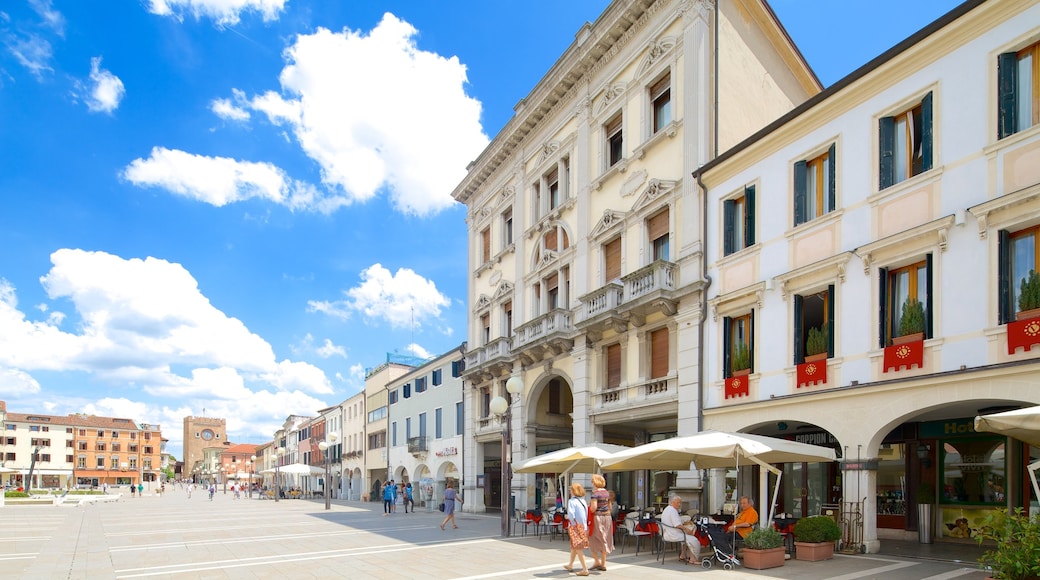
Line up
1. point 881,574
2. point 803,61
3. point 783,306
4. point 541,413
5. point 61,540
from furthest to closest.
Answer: point 541,413, point 803,61, point 61,540, point 783,306, point 881,574

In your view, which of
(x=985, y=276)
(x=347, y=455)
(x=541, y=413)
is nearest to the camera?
(x=985, y=276)

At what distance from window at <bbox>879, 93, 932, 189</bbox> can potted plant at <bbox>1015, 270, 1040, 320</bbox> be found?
9.60ft

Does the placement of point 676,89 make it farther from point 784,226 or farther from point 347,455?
point 347,455

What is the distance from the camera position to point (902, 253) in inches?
555

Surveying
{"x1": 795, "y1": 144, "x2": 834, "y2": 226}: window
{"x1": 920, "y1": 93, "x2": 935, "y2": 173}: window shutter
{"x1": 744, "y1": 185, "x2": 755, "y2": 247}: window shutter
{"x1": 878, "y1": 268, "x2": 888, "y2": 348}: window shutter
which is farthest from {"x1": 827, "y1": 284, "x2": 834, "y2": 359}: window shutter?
{"x1": 920, "y1": 93, "x2": 935, "y2": 173}: window shutter

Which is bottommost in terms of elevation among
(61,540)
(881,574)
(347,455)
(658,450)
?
(347,455)

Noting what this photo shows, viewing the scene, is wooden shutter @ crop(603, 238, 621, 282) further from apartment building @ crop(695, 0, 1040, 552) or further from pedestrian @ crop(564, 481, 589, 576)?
pedestrian @ crop(564, 481, 589, 576)

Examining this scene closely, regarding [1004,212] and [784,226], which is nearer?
[1004,212]

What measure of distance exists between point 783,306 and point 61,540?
68.3 feet

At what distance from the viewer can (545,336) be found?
26.2 m

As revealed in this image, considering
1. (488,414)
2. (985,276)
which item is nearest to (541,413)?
(488,414)

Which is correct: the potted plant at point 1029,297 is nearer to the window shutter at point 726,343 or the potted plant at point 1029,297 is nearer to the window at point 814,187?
the window at point 814,187

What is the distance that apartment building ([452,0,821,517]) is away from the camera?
20516mm

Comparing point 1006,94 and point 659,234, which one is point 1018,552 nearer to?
point 1006,94
